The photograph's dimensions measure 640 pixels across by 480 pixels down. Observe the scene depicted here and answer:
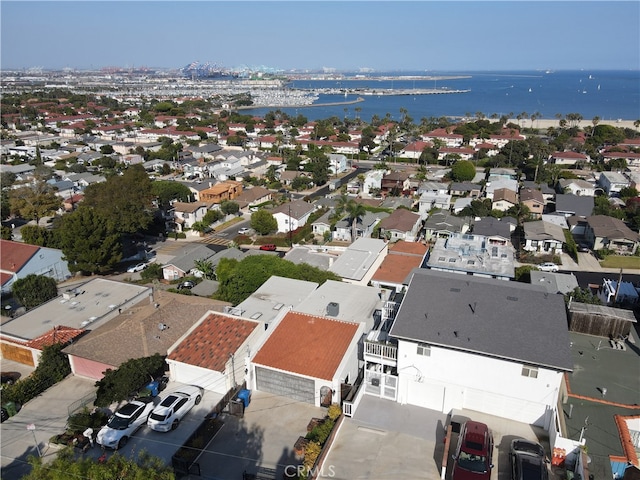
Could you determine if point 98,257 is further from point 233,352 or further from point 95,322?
point 233,352

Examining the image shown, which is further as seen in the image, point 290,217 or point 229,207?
point 229,207

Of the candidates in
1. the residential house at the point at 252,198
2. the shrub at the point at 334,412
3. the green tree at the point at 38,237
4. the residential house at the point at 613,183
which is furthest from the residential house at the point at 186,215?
the residential house at the point at 613,183

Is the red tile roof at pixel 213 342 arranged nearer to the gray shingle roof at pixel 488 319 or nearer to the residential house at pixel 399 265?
the gray shingle roof at pixel 488 319

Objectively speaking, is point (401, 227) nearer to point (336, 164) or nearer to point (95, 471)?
point (336, 164)

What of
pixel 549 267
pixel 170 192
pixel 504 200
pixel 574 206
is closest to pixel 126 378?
pixel 549 267

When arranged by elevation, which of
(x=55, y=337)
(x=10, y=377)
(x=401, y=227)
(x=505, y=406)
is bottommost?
(x=10, y=377)

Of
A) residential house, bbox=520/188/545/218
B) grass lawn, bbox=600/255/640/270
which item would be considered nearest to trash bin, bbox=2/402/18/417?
grass lawn, bbox=600/255/640/270
